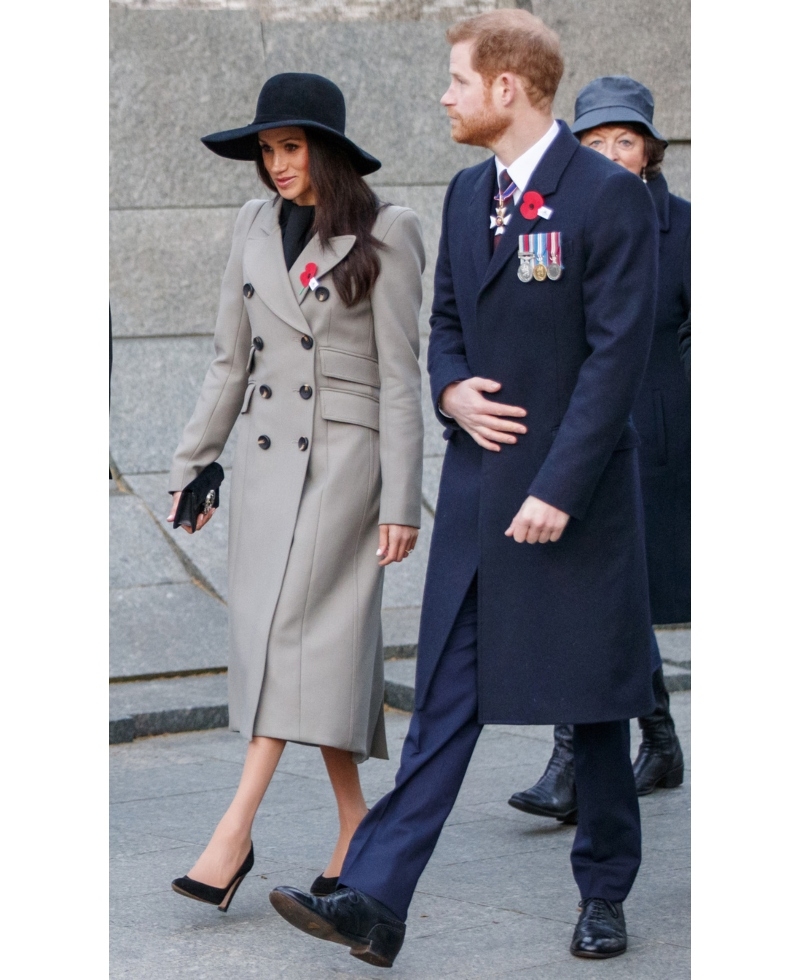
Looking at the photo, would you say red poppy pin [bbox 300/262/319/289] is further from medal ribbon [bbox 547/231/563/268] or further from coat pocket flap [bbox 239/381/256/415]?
medal ribbon [bbox 547/231/563/268]

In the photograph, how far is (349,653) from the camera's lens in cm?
387

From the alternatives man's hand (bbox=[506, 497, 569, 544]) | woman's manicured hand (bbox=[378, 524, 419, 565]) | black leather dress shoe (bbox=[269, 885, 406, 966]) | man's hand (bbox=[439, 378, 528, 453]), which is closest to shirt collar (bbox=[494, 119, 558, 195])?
man's hand (bbox=[439, 378, 528, 453])

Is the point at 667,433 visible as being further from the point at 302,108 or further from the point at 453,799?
the point at 453,799

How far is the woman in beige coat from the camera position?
3846mm

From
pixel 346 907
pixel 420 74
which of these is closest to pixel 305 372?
pixel 346 907

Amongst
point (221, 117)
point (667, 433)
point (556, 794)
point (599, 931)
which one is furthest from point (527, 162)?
point (221, 117)

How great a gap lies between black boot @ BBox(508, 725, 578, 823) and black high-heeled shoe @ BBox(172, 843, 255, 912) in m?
1.23

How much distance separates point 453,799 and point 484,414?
2.68 ft

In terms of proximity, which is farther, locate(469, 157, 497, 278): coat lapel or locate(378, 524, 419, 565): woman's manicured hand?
locate(378, 524, 419, 565): woman's manicured hand

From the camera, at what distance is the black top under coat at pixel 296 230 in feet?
13.1

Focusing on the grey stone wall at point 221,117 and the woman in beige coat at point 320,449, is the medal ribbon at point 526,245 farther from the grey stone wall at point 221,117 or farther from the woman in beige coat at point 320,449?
the grey stone wall at point 221,117

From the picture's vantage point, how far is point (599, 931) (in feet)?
11.6

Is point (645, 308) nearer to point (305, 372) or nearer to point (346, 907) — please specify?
point (305, 372)
